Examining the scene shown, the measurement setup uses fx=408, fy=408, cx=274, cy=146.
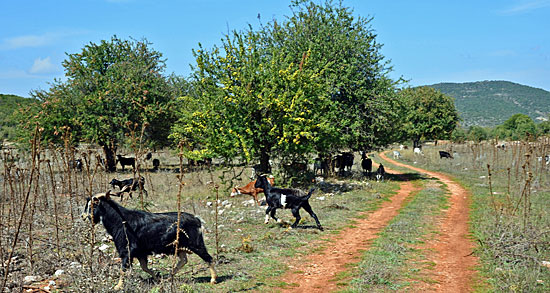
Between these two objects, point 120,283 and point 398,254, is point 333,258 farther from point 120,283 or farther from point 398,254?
point 120,283

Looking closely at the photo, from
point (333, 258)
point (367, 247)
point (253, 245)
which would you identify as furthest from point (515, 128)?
point (253, 245)

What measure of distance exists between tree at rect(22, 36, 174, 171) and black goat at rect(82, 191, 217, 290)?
2292 cm

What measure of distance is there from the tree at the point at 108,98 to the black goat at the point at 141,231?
75.2 feet

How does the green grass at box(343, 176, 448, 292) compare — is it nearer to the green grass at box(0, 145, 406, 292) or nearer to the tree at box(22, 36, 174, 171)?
the green grass at box(0, 145, 406, 292)

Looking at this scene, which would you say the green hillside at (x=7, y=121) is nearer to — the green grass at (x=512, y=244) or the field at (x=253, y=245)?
the field at (x=253, y=245)

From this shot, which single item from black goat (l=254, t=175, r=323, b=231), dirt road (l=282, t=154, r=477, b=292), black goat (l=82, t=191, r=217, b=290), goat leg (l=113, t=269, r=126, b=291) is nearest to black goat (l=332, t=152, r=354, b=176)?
dirt road (l=282, t=154, r=477, b=292)

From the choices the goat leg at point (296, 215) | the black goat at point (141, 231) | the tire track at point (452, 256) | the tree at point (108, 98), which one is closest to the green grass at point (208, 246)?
the goat leg at point (296, 215)

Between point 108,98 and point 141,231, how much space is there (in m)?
25.7

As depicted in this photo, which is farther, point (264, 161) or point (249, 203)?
point (264, 161)

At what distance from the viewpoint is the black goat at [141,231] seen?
7.39 meters

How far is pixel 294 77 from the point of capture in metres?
19.5

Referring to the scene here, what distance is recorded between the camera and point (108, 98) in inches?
1204

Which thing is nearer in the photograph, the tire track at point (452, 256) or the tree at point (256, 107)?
the tire track at point (452, 256)

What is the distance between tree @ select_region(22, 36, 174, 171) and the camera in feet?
100
